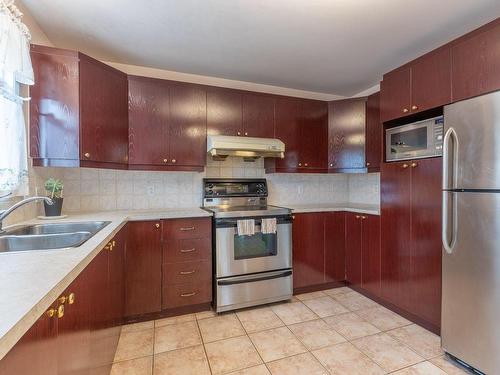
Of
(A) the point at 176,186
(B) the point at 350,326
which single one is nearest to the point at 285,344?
(B) the point at 350,326

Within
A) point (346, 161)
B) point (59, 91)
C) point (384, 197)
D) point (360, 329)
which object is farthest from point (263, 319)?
point (59, 91)

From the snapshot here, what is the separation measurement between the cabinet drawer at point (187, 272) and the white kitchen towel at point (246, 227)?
407 mm

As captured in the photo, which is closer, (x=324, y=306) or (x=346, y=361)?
(x=346, y=361)

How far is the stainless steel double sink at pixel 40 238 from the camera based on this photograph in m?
1.38

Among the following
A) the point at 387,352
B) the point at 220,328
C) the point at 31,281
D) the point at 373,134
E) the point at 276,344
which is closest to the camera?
the point at 31,281

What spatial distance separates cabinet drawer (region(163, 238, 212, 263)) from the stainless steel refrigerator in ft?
6.00

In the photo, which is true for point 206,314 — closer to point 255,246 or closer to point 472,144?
point 255,246

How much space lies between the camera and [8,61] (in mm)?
1388

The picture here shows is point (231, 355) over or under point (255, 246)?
under

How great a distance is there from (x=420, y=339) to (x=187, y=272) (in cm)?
192

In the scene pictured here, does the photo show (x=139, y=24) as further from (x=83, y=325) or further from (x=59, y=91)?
(x=83, y=325)

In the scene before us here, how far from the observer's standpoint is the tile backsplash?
252 centimetres

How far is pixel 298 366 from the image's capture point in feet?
5.57

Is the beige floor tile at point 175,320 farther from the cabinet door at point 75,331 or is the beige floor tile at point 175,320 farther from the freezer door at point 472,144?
the freezer door at point 472,144
